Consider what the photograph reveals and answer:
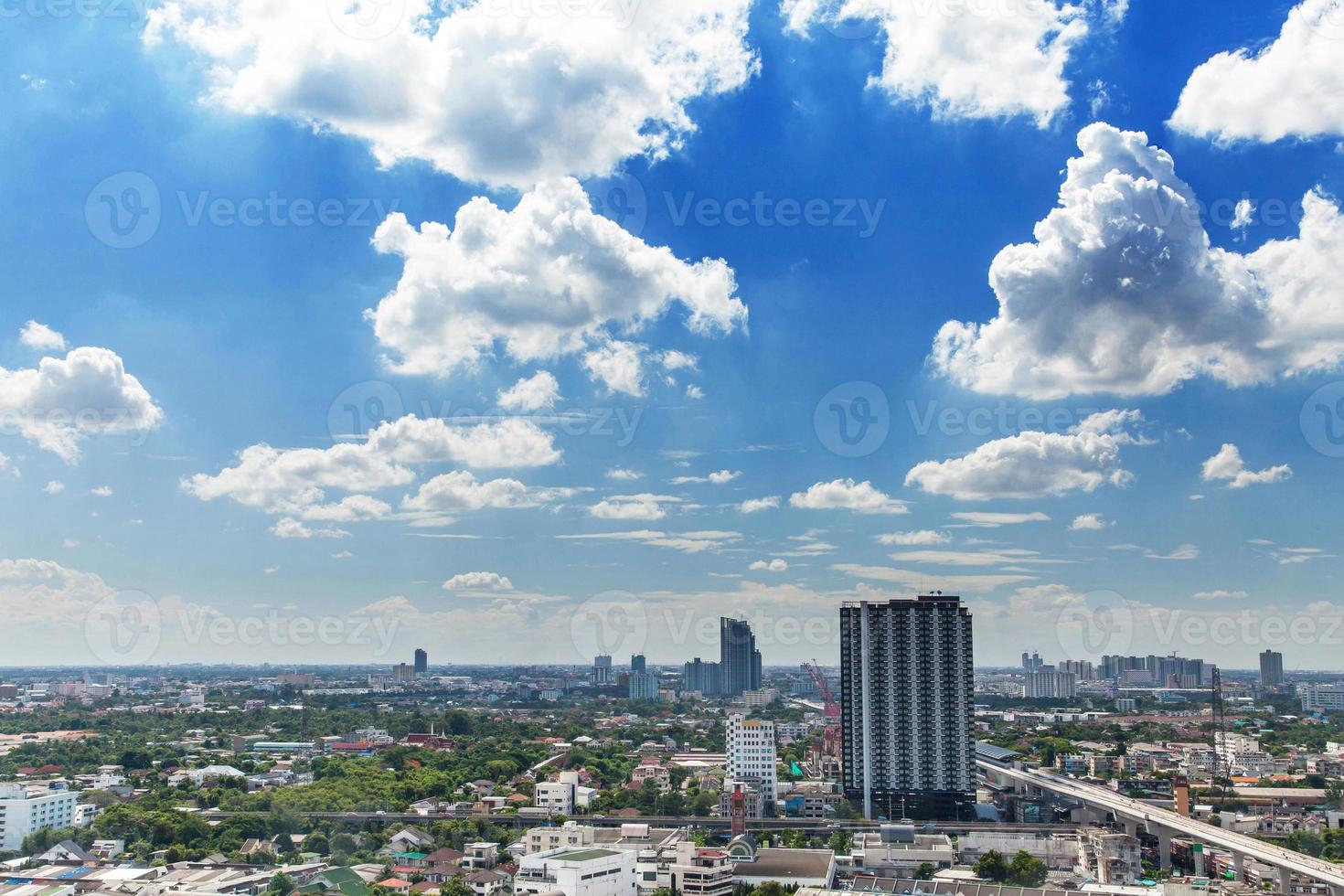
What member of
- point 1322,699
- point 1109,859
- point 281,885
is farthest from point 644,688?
point 281,885

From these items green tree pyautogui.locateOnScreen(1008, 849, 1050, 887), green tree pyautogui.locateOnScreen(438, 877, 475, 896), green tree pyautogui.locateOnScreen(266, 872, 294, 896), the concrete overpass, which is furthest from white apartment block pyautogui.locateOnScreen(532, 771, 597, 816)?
the concrete overpass

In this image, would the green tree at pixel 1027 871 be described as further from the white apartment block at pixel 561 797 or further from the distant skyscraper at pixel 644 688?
the distant skyscraper at pixel 644 688

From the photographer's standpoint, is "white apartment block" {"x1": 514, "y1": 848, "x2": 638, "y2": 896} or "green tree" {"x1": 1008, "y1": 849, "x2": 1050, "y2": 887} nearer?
"white apartment block" {"x1": 514, "y1": 848, "x2": 638, "y2": 896}

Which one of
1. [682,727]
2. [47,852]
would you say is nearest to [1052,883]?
[47,852]

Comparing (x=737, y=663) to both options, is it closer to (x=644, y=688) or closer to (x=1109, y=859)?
(x=644, y=688)

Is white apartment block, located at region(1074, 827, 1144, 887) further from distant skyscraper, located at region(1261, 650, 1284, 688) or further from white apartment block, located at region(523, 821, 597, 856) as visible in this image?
distant skyscraper, located at region(1261, 650, 1284, 688)

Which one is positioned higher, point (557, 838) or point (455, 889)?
point (557, 838)
